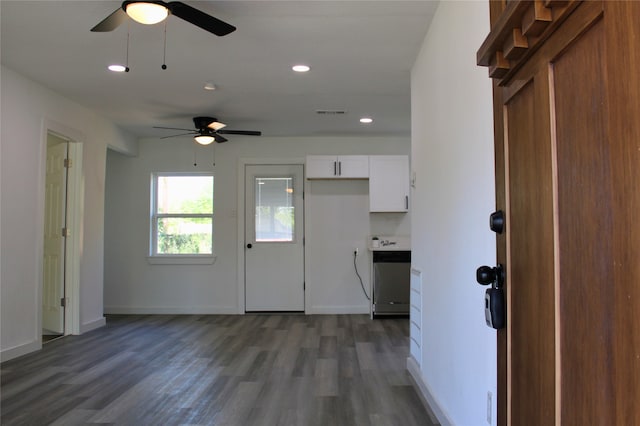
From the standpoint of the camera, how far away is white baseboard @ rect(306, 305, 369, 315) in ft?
19.9

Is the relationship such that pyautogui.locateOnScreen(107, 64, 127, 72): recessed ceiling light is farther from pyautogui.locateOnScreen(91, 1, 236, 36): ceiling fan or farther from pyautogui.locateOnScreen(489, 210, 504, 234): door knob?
pyautogui.locateOnScreen(489, 210, 504, 234): door knob

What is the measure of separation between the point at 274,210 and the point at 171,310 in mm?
2098

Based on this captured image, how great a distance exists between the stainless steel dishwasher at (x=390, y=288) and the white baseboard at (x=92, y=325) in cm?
347

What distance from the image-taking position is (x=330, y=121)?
5.41m

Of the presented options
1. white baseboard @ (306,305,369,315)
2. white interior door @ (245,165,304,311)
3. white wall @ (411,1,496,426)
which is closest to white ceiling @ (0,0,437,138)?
white wall @ (411,1,496,426)

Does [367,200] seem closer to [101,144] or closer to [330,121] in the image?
[330,121]

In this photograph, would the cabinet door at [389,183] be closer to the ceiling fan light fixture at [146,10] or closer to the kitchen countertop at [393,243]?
the kitchen countertop at [393,243]

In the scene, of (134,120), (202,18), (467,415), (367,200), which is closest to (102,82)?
(134,120)

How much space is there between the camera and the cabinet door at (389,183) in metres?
5.90

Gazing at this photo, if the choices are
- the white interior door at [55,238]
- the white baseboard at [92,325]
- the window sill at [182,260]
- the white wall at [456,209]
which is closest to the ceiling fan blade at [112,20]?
the white wall at [456,209]

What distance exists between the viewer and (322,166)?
5.97m

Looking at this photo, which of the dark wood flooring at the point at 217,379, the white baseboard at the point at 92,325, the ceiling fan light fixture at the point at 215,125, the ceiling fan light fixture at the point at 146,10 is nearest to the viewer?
the ceiling fan light fixture at the point at 146,10

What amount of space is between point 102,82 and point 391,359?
3.75 metres

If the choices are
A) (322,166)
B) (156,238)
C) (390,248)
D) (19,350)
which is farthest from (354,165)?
(19,350)
